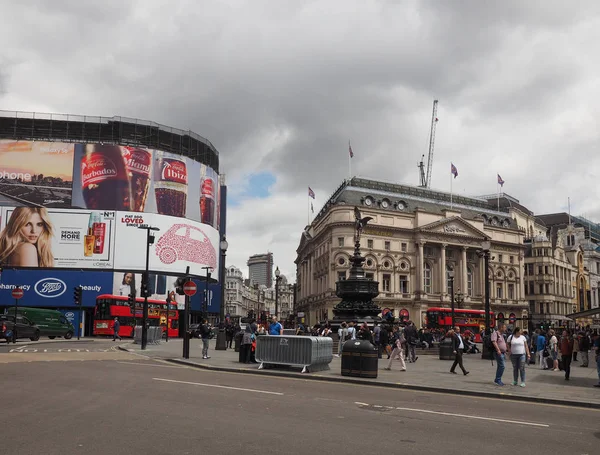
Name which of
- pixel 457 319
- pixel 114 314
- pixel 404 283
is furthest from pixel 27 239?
pixel 404 283

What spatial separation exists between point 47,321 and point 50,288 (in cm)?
2794

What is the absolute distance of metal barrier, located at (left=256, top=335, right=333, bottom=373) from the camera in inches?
709

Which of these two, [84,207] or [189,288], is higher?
[84,207]

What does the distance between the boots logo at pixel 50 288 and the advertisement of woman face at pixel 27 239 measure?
2.31 meters

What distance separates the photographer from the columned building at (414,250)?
8638 cm

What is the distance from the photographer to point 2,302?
233 feet

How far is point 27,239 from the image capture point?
72.9 metres

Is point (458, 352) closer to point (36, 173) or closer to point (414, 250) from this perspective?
point (36, 173)

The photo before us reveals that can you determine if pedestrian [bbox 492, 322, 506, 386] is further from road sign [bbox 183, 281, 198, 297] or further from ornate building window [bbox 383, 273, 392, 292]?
ornate building window [bbox 383, 273, 392, 292]

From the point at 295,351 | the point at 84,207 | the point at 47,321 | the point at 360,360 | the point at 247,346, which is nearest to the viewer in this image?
the point at 360,360

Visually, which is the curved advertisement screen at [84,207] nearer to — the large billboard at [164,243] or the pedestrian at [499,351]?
the large billboard at [164,243]

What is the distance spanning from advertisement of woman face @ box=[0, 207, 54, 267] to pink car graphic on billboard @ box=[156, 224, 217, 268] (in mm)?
13926

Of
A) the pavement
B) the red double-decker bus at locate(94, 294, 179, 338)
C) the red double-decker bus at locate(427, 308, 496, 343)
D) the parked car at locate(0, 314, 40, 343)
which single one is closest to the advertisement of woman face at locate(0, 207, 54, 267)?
the red double-decker bus at locate(94, 294, 179, 338)

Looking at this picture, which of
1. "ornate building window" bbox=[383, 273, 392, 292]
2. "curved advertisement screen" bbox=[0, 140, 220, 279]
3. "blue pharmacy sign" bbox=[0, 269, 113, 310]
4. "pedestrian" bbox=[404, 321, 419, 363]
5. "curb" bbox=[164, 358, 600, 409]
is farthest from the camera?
"ornate building window" bbox=[383, 273, 392, 292]
